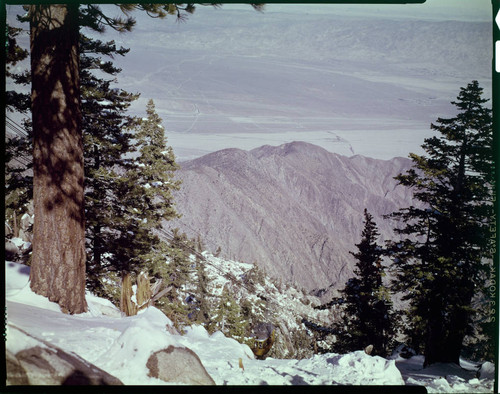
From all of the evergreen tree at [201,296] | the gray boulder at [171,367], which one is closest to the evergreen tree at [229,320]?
the evergreen tree at [201,296]

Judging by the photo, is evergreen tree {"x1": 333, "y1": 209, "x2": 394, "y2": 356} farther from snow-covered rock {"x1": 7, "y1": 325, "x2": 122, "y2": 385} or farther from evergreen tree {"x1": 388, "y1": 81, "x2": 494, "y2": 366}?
snow-covered rock {"x1": 7, "y1": 325, "x2": 122, "y2": 385}

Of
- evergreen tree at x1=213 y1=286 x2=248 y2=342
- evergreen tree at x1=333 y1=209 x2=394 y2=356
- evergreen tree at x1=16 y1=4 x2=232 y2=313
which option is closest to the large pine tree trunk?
evergreen tree at x1=16 y1=4 x2=232 y2=313

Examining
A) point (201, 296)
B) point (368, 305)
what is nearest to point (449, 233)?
point (368, 305)

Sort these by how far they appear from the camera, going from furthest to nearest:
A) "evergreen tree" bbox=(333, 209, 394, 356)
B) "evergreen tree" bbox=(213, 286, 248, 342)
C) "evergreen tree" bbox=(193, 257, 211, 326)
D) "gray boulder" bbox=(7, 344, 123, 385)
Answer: "evergreen tree" bbox=(193, 257, 211, 326), "evergreen tree" bbox=(213, 286, 248, 342), "evergreen tree" bbox=(333, 209, 394, 356), "gray boulder" bbox=(7, 344, 123, 385)

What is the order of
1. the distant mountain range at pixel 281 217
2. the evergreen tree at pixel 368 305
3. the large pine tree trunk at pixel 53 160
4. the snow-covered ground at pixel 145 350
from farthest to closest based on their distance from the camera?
the distant mountain range at pixel 281 217, the evergreen tree at pixel 368 305, the large pine tree trunk at pixel 53 160, the snow-covered ground at pixel 145 350

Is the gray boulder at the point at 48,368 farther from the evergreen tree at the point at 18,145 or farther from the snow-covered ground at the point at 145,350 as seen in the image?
the evergreen tree at the point at 18,145

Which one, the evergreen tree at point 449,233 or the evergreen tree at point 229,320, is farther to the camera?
the evergreen tree at point 229,320

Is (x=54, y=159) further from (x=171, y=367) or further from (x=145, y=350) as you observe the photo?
(x=171, y=367)
